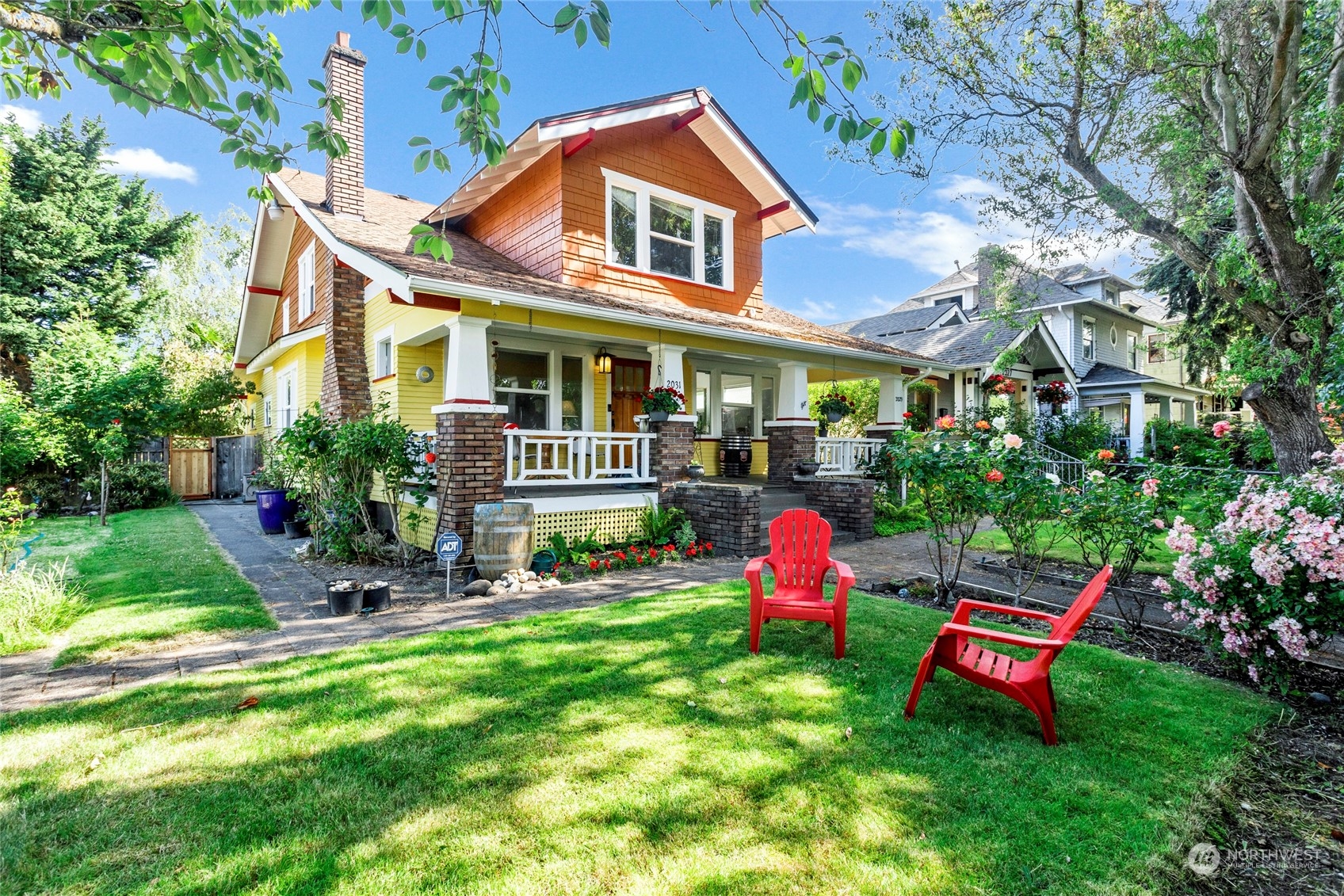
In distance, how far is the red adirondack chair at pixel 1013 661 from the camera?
10.1ft

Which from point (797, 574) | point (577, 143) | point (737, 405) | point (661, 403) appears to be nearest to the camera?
point (797, 574)

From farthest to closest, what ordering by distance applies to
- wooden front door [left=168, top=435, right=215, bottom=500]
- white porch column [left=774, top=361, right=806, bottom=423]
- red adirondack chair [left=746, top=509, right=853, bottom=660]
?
wooden front door [left=168, top=435, right=215, bottom=500]
white porch column [left=774, top=361, right=806, bottom=423]
red adirondack chair [left=746, top=509, right=853, bottom=660]

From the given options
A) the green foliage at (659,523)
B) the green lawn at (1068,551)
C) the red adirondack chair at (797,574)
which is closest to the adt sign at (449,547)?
the green foliage at (659,523)

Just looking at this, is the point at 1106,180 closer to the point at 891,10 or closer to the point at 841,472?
the point at 891,10

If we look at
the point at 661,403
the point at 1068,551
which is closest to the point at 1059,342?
the point at 1068,551

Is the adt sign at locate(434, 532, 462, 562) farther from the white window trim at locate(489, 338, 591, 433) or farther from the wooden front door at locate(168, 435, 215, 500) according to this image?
the wooden front door at locate(168, 435, 215, 500)

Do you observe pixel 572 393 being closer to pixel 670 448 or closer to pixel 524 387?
pixel 524 387

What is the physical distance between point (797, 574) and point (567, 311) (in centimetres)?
464

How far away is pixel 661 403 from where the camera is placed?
28.4 ft

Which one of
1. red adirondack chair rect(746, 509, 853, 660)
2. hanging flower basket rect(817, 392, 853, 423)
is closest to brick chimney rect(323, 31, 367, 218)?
hanging flower basket rect(817, 392, 853, 423)

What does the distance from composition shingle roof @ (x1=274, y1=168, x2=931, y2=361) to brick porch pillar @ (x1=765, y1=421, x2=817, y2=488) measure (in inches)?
59.1

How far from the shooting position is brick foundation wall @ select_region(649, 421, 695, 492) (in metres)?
8.91

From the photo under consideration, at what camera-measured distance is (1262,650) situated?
148 inches

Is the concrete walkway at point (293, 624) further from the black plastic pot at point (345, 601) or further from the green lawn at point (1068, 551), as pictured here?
the green lawn at point (1068, 551)
